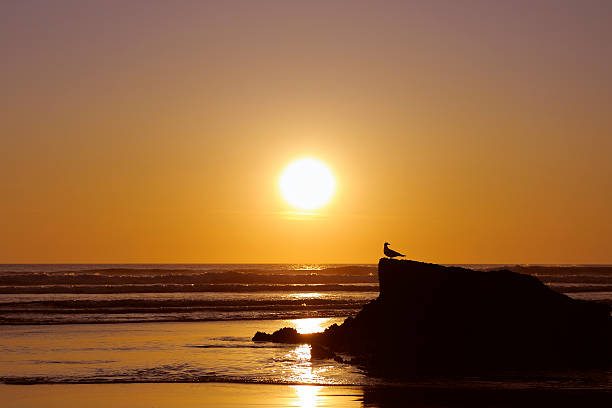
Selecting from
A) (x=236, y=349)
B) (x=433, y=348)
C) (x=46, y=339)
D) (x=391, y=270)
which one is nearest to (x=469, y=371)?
(x=433, y=348)

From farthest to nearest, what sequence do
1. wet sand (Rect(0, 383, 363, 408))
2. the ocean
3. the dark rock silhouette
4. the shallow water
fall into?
the dark rock silhouette → the shallow water → the ocean → wet sand (Rect(0, 383, 363, 408))

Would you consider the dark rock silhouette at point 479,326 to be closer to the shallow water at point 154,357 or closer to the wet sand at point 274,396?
the shallow water at point 154,357

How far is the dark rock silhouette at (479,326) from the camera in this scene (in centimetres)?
2053

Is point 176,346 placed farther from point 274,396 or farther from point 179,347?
point 274,396

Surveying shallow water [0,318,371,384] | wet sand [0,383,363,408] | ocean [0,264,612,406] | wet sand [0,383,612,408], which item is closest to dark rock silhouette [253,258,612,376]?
ocean [0,264,612,406]

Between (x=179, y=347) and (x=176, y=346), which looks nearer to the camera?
(x=179, y=347)

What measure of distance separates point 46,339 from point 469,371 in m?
14.1

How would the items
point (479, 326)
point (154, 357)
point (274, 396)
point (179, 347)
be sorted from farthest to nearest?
point (179, 347) → point (154, 357) → point (479, 326) → point (274, 396)

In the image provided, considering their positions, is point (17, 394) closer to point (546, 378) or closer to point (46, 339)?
point (46, 339)

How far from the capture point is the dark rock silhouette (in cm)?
2053

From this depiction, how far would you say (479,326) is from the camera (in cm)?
2088

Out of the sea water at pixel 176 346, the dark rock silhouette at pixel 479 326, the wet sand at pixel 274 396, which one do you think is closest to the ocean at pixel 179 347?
the sea water at pixel 176 346

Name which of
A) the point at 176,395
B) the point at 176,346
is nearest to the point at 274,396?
the point at 176,395

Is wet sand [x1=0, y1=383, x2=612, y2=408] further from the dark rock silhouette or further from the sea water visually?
the dark rock silhouette
